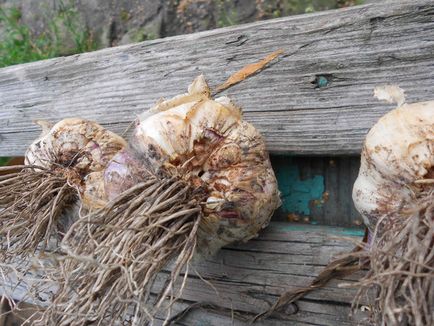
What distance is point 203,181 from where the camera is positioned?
0.97 meters

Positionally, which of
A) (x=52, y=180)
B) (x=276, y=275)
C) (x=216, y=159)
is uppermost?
(x=216, y=159)

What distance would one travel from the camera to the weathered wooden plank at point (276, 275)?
102 cm

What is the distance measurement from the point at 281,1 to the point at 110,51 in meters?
0.77

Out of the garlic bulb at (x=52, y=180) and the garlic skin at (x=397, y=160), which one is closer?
the garlic skin at (x=397, y=160)

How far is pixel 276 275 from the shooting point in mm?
1079

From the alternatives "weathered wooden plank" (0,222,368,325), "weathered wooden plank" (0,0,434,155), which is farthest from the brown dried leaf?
"weathered wooden plank" (0,222,368,325)

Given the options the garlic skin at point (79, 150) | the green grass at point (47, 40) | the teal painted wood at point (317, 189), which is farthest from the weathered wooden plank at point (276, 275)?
the green grass at point (47, 40)

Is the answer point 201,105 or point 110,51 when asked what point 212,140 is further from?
point 110,51

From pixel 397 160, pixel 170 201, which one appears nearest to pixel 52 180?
pixel 170 201

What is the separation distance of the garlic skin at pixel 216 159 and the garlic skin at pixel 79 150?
0.67 feet

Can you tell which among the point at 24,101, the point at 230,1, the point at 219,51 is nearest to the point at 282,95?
the point at 219,51

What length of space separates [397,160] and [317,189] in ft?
1.09

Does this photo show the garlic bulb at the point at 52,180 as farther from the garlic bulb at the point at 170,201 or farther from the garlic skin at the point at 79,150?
the garlic bulb at the point at 170,201

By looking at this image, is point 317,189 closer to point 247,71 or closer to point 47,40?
point 247,71
